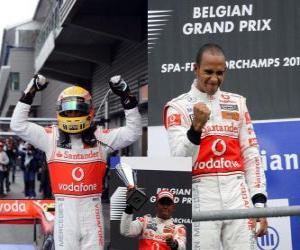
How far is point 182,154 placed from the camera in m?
3.34

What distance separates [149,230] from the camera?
3.82m

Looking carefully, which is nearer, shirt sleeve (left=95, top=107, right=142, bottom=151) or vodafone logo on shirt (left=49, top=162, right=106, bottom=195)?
vodafone logo on shirt (left=49, top=162, right=106, bottom=195)

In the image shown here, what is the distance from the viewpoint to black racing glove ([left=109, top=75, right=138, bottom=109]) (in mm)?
4129

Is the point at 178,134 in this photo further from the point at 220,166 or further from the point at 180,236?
the point at 180,236

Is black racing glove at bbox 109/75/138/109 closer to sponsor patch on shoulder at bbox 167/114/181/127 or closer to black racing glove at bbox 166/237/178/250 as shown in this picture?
sponsor patch on shoulder at bbox 167/114/181/127

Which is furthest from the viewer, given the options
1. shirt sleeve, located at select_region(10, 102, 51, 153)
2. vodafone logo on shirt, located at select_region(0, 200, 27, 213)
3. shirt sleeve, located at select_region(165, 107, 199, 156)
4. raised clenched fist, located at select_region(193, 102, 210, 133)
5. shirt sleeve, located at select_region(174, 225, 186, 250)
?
vodafone logo on shirt, located at select_region(0, 200, 27, 213)

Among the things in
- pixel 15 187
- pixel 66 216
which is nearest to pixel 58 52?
pixel 15 187

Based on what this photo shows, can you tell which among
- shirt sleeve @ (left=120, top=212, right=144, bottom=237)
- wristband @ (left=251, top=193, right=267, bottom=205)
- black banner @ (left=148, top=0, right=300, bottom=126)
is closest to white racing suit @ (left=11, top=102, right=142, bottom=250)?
shirt sleeve @ (left=120, top=212, right=144, bottom=237)

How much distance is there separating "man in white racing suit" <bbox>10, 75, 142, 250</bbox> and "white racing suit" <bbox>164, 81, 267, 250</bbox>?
750mm

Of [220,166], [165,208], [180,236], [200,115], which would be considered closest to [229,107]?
[220,166]

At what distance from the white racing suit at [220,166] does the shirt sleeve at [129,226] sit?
1.19 feet

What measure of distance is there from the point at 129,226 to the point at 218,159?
61 centimetres

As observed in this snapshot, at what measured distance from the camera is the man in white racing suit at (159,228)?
11.4 feet

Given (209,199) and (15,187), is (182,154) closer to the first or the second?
(209,199)
